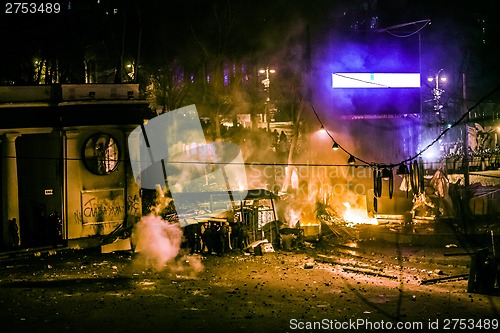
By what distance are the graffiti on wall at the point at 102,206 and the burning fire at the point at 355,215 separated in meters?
12.9

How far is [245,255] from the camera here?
76.4 feet

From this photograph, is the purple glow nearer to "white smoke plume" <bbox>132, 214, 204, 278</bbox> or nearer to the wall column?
"white smoke plume" <bbox>132, 214, 204, 278</bbox>

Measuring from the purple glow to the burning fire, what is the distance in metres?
7.60

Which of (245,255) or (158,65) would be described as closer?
(245,255)

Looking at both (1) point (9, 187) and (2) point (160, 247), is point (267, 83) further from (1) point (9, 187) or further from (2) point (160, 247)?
(1) point (9, 187)

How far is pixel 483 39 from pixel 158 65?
31.6 meters

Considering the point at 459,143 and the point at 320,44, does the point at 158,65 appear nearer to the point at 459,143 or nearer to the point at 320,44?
the point at 320,44

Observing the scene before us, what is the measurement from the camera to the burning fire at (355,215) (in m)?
31.1

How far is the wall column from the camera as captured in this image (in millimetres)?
24438

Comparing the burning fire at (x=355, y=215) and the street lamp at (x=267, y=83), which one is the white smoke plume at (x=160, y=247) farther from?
the street lamp at (x=267, y=83)

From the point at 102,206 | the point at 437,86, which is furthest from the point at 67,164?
the point at 437,86

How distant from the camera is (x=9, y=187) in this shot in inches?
970

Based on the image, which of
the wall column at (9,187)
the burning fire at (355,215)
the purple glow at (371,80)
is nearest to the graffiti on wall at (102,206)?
the wall column at (9,187)

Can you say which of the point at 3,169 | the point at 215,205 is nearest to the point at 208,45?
the point at 215,205
